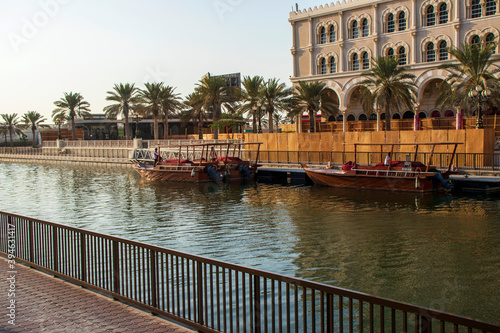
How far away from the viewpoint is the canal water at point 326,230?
11125mm

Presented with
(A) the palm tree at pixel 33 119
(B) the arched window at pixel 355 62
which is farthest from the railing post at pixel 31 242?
(A) the palm tree at pixel 33 119

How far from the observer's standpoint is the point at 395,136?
35.8 meters

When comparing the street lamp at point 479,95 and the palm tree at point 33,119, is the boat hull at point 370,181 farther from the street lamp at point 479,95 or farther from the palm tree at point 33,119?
the palm tree at point 33,119

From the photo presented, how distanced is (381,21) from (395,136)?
74.1ft

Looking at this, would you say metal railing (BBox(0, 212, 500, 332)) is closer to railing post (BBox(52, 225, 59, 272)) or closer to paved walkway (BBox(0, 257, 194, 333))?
Result: railing post (BBox(52, 225, 59, 272))

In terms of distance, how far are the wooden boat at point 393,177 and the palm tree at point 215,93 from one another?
96.6ft

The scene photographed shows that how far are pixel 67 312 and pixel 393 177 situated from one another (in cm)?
2406

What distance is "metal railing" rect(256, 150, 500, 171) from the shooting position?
30578 millimetres

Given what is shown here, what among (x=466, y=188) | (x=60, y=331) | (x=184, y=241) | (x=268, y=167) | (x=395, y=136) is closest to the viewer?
(x=60, y=331)

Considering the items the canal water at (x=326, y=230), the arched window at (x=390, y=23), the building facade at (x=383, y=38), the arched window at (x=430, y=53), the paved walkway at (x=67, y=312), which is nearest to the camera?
the paved walkway at (x=67, y=312)

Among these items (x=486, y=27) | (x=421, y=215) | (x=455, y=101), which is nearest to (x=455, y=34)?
(x=486, y=27)

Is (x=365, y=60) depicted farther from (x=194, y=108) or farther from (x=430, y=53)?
(x=194, y=108)

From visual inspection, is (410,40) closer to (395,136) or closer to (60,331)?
(395,136)

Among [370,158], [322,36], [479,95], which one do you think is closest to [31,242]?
[370,158]
